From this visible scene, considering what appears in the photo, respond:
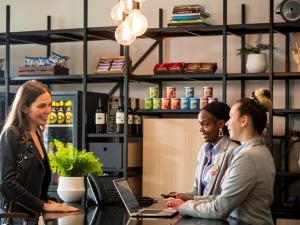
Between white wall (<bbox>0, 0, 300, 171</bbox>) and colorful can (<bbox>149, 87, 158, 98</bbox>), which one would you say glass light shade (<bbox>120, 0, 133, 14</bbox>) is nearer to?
colorful can (<bbox>149, 87, 158, 98</bbox>)

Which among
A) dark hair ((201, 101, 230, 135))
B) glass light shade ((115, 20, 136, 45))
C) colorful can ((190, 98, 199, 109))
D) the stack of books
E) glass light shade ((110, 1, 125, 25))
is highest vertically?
the stack of books

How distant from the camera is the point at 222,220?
9.34 ft

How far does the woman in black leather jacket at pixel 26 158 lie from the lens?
294 cm

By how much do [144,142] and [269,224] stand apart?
2760 millimetres

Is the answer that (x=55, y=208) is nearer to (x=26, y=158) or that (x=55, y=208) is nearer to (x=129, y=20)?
(x=26, y=158)

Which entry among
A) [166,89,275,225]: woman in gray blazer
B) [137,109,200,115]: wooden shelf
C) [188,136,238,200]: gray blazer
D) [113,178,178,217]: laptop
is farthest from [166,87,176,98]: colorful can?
[166,89,275,225]: woman in gray blazer

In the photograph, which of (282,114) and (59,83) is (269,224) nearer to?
(282,114)

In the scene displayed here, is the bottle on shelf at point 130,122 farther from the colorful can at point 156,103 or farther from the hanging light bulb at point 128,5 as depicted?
the hanging light bulb at point 128,5

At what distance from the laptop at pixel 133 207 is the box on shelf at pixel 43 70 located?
106 inches

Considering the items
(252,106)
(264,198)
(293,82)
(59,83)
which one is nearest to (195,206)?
(264,198)

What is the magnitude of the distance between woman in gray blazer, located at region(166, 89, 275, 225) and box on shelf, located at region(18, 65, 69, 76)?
3121mm

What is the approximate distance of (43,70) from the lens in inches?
228

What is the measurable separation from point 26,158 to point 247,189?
107 cm

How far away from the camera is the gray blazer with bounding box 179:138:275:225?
9.07 feet
